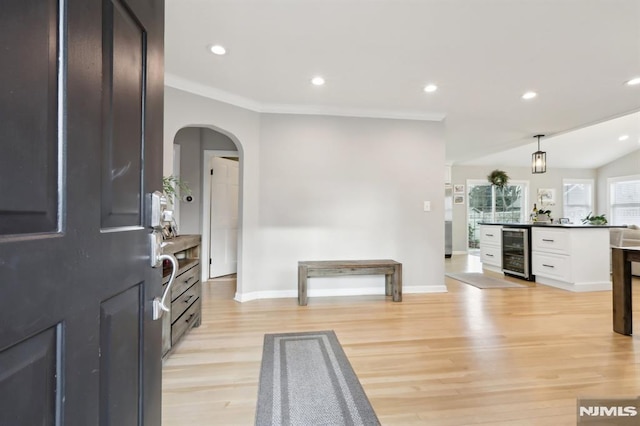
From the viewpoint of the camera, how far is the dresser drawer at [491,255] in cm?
532

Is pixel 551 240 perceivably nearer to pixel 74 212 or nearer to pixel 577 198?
pixel 74 212

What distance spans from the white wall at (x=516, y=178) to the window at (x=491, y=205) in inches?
6.4

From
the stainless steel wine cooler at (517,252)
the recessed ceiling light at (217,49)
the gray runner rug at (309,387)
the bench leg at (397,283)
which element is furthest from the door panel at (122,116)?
the stainless steel wine cooler at (517,252)

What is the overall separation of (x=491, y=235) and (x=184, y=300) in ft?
17.6

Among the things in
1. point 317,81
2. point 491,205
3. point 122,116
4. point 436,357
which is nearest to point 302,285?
point 436,357

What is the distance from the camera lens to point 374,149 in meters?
3.86

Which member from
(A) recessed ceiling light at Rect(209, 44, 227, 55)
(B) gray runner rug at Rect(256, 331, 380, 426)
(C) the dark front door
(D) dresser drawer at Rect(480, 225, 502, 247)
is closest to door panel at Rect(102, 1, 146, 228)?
(C) the dark front door

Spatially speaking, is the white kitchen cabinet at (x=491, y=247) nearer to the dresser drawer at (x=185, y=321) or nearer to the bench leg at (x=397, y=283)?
the bench leg at (x=397, y=283)

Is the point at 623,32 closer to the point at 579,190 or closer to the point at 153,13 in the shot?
the point at 153,13

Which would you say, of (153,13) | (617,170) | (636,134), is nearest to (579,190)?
(617,170)

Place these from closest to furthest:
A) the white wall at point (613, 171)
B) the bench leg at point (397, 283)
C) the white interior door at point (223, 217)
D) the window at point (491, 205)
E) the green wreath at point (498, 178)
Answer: the bench leg at point (397, 283) → the white interior door at point (223, 217) → the green wreath at point (498, 178) → the white wall at point (613, 171) → the window at point (491, 205)

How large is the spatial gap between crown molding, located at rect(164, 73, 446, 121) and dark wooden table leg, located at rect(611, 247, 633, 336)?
243cm

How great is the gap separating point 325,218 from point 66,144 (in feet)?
10.8

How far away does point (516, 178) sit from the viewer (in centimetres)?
862
